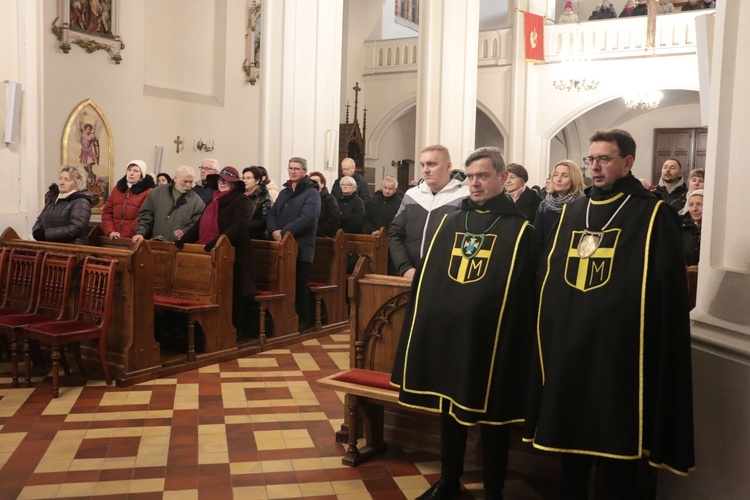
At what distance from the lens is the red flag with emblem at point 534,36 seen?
15.4 metres

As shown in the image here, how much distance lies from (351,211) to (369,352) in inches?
181

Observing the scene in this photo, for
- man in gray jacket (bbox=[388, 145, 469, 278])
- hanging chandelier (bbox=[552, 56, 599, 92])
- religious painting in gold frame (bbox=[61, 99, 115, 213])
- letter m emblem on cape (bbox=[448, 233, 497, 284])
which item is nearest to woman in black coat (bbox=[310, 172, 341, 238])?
man in gray jacket (bbox=[388, 145, 469, 278])

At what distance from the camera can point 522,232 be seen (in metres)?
3.14

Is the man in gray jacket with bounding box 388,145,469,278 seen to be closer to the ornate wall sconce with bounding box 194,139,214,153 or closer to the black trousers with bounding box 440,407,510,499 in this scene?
the black trousers with bounding box 440,407,510,499

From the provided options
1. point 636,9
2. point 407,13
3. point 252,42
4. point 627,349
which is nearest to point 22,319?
point 627,349

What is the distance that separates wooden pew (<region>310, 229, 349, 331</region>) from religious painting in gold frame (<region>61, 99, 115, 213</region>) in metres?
5.58

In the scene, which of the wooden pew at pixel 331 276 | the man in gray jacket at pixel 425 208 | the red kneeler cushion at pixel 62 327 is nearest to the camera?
the man in gray jacket at pixel 425 208

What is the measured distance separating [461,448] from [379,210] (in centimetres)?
604

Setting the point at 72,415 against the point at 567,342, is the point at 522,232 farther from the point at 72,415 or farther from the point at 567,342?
the point at 72,415

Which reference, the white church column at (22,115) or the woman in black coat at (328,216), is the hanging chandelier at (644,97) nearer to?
the woman in black coat at (328,216)

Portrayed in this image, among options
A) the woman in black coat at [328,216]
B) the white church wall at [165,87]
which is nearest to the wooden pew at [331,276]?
the woman in black coat at [328,216]

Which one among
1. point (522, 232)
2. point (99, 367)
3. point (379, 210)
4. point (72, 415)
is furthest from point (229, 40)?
point (522, 232)

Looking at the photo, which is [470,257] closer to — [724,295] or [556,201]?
[724,295]

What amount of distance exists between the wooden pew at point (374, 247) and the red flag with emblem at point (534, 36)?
29.4ft
